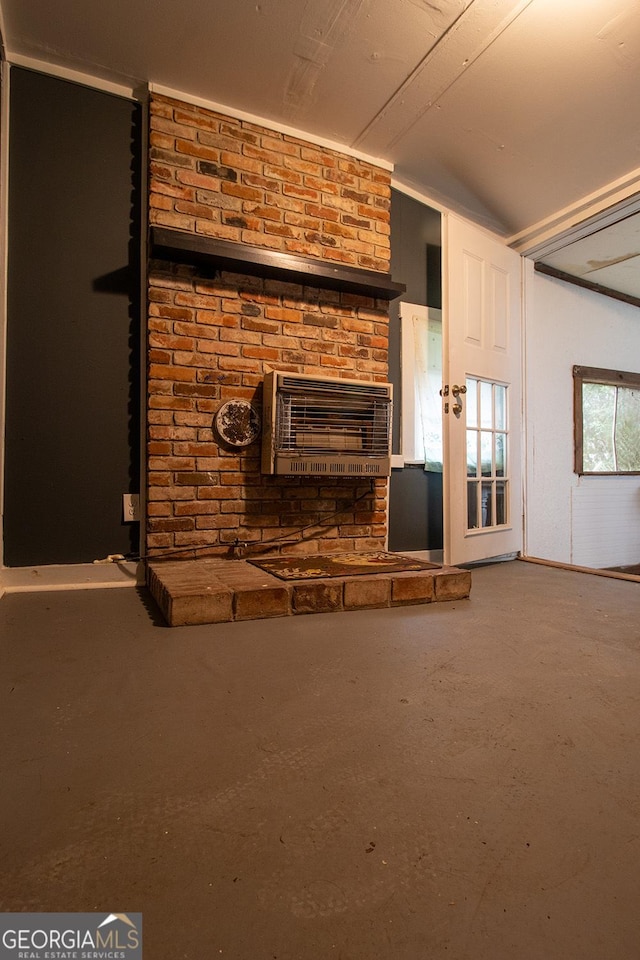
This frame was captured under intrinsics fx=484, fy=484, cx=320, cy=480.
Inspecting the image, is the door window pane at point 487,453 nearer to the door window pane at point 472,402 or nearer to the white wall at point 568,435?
the door window pane at point 472,402

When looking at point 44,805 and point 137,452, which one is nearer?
point 44,805

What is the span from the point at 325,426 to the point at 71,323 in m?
1.30

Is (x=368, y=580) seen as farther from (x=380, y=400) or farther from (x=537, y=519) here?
(x=537, y=519)

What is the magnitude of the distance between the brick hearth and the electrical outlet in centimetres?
25

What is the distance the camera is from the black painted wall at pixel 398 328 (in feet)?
9.96

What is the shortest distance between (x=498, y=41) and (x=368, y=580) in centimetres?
232

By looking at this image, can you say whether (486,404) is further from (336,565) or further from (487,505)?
(336,565)

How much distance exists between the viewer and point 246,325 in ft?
8.27

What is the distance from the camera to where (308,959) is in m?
0.53

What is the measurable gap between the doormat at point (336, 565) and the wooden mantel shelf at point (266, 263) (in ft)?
4.82

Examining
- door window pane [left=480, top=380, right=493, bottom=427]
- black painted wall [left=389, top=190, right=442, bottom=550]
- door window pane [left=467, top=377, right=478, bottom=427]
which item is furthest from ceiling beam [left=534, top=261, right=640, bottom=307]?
door window pane [left=467, top=377, right=478, bottom=427]

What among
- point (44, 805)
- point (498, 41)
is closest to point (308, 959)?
point (44, 805)

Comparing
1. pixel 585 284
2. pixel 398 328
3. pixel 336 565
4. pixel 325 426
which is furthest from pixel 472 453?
pixel 585 284

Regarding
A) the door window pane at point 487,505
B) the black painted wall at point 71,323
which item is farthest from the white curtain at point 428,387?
the black painted wall at point 71,323
